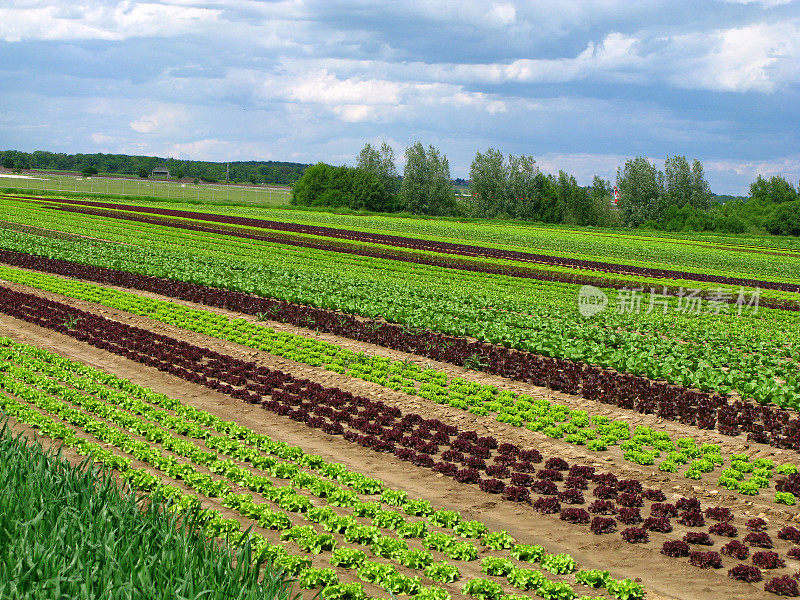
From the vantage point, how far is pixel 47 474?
6.85 m

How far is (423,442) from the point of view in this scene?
1100 centimetres

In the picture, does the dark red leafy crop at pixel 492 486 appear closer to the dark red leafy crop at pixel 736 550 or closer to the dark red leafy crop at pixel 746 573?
the dark red leafy crop at pixel 736 550

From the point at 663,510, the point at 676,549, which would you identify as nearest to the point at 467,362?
the point at 663,510

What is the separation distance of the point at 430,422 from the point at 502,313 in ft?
36.6

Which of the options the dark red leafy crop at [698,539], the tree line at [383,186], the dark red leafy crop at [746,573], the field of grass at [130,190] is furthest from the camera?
the tree line at [383,186]

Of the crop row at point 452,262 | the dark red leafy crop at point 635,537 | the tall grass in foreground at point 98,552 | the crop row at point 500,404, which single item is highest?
the crop row at point 452,262

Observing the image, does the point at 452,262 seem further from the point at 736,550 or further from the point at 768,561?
the point at 768,561

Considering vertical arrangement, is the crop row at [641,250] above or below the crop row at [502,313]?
above

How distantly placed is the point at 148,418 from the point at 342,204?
9579 cm

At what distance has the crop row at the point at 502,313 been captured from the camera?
16578mm

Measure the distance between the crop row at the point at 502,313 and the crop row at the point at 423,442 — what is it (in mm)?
5942

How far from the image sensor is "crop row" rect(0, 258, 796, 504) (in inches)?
423

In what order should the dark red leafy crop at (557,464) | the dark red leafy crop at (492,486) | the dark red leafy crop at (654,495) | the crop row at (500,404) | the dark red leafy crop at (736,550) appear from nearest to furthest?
the dark red leafy crop at (736,550), the dark red leafy crop at (654,495), the dark red leafy crop at (492,486), the dark red leafy crop at (557,464), the crop row at (500,404)

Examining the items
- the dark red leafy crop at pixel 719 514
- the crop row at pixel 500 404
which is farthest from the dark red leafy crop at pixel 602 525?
the crop row at pixel 500 404
